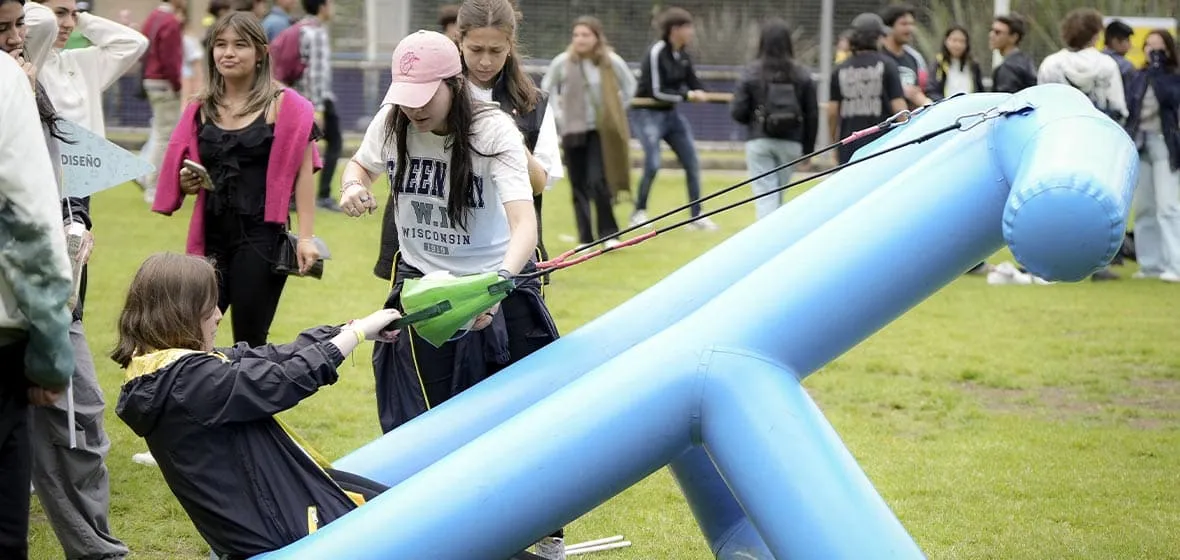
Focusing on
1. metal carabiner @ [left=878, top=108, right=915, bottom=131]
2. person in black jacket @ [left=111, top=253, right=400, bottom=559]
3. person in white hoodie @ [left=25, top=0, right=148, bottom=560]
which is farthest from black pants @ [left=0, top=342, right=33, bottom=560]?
metal carabiner @ [left=878, top=108, right=915, bottom=131]

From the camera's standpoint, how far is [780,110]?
35.0 ft

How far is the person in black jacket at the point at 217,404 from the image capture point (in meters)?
3.53

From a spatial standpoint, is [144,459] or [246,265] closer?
[246,265]

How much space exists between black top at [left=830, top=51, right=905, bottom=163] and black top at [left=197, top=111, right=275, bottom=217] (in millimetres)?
5992

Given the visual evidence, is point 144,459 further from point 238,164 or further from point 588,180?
point 588,180

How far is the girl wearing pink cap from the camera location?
4.15 metres

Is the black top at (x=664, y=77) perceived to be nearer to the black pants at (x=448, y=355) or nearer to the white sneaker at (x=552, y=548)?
the black pants at (x=448, y=355)

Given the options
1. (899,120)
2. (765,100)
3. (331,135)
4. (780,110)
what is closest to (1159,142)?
(780,110)

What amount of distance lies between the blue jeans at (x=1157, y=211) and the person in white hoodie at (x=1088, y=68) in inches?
A: 21.5

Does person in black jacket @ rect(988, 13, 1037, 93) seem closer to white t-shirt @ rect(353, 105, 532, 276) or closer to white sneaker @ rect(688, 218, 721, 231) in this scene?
white sneaker @ rect(688, 218, 721, 231)

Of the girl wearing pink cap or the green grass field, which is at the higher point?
the girl wearing pink cap

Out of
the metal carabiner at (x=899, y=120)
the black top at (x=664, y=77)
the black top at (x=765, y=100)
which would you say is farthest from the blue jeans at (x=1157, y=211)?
the metal carabiner at (x=899, y=120)

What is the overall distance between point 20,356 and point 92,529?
1.46 meters

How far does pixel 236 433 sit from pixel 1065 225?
2138 mm
